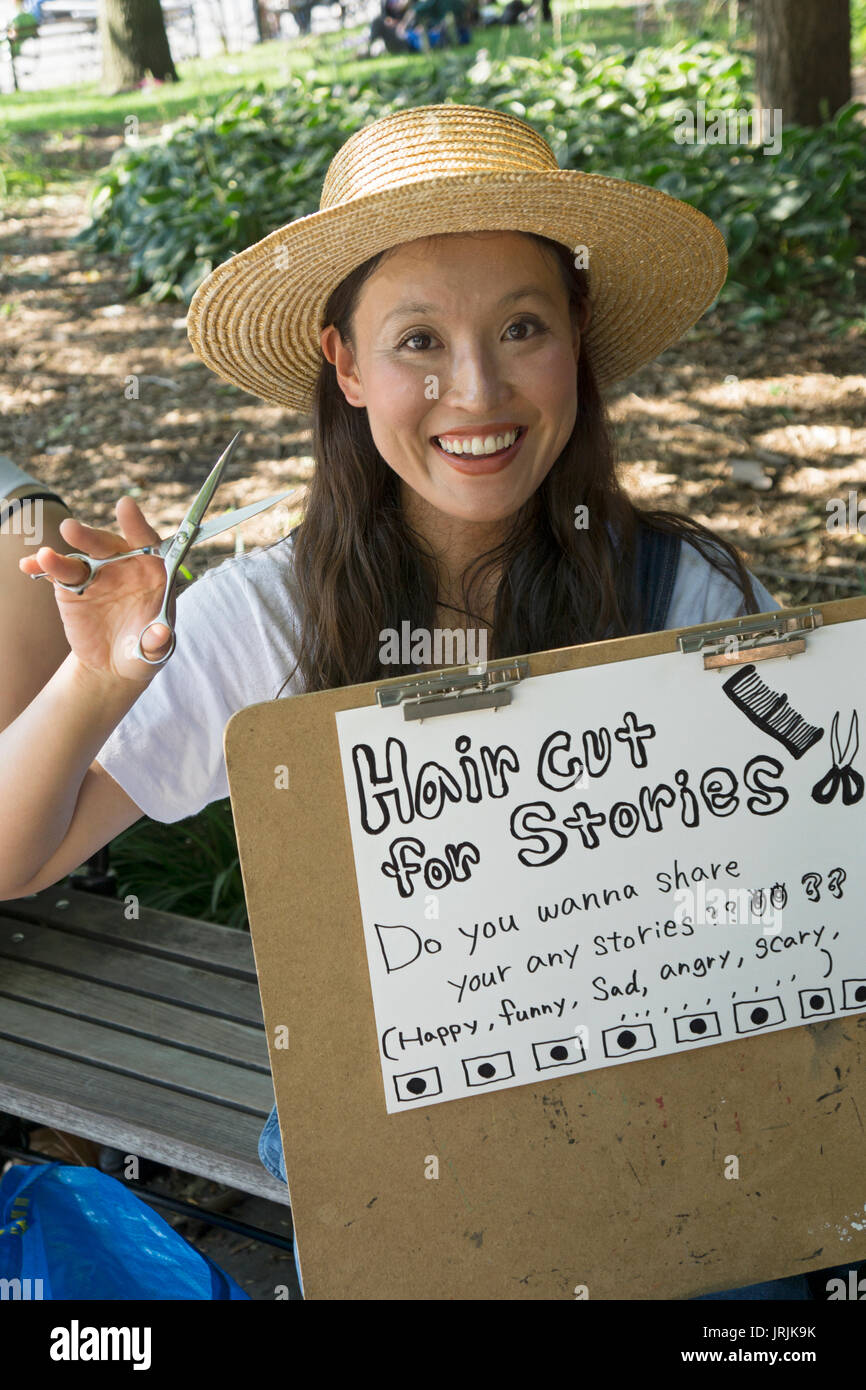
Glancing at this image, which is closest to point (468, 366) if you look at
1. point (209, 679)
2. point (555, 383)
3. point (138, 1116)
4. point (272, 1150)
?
point (555, 383)

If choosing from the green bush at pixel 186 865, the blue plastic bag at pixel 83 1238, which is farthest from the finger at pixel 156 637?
the green bush at pixel 186 865

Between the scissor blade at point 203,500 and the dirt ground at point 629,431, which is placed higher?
the dirt ground at point 629,431

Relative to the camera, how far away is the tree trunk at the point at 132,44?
13.0 metres

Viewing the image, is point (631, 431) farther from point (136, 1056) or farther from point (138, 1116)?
point (138, 1116)

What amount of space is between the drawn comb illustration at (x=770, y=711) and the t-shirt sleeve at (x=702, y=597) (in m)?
0.41

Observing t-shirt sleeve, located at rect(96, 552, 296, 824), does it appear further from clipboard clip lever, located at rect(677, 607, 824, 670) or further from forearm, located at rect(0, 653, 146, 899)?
clipboard clip lever, located at rect(677, 607, 824, 670)

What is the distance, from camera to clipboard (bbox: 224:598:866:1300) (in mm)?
1502

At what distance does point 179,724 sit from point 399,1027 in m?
0.60

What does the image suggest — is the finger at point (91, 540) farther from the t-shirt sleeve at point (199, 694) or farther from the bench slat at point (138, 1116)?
the bench slat at point (138, 1116)

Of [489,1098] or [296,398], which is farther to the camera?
[296,398]

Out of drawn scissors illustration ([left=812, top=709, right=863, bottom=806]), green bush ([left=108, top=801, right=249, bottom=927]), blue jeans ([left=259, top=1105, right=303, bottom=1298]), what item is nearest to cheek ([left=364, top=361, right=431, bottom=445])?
drawn scissors illustration ([left=812, top=709, right=863, bottom=806])

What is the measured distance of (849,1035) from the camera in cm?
164

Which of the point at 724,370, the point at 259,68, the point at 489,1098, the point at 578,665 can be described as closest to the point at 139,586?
the point at 578,665
